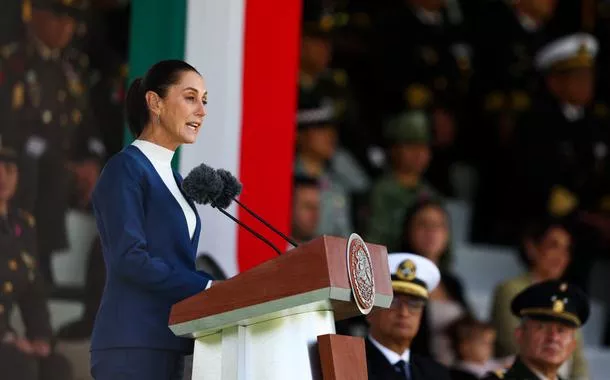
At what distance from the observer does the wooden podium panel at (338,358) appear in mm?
2586

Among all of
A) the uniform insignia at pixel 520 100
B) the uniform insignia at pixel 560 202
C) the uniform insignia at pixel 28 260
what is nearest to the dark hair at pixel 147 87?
the uniform insignia at pixel 28 260

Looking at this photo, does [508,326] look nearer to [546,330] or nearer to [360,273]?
[546,330]

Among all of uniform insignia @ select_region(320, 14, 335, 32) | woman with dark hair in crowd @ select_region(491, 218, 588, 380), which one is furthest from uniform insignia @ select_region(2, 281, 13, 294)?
uniform insignia @ select_region(320, 14, 335, 32)

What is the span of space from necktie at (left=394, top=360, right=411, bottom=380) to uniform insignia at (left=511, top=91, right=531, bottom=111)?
9.60ft

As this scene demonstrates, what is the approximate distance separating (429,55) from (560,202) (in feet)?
3.79

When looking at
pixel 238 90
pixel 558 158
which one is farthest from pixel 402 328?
pixel 558 158

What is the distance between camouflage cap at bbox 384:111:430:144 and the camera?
237 inches

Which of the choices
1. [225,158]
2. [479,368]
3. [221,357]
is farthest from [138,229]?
[479,368]

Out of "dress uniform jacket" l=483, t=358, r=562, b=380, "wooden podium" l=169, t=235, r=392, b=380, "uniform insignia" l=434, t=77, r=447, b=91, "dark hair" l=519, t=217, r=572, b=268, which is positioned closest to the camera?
"wooden podium" l=169, t=235, r=392, b=380

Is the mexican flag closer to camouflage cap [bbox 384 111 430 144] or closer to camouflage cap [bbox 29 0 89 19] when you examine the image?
camouflage cap [bbox 29 0 89 19]

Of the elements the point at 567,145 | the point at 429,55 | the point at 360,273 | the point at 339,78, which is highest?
the point at 429,55

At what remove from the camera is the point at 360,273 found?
8.64 feet

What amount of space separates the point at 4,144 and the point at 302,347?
1.92m

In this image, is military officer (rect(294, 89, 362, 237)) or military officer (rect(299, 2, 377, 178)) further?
military officer (rect(299, 2, 377, 178))
